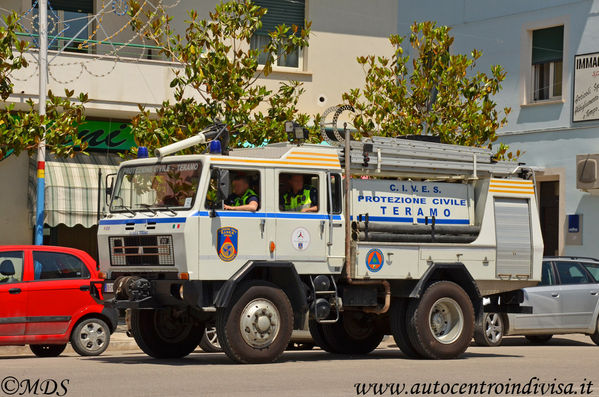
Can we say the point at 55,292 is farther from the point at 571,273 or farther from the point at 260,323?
the point at 571,273

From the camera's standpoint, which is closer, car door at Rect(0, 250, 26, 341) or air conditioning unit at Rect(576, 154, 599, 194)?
car door at Rect(0, 250, 26, 341)

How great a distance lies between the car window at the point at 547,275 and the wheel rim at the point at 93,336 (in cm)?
771

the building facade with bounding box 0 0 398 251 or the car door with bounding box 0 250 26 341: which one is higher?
the building facade with bounding box 0 0 398 251

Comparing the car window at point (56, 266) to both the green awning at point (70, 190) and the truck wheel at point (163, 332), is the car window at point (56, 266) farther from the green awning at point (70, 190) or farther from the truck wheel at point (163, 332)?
the green awning at point (70, 190)

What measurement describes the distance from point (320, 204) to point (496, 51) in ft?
63.1

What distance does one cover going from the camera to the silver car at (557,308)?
2012cm

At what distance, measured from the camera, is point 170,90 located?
973 inches

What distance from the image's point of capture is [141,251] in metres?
14.2

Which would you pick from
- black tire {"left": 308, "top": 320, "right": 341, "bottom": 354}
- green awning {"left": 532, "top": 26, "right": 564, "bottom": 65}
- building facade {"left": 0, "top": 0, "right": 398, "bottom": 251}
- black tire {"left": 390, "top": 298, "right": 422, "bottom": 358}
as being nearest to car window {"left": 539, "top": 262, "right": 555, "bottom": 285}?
black tire {"left": 308, "top": 320, "right": 341, "bottom": 354}

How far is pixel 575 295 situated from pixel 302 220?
7.82 meters

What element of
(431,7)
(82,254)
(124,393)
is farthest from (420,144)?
(431,7)

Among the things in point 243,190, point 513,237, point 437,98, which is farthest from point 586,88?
point 243,190

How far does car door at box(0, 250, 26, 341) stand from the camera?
16297mm

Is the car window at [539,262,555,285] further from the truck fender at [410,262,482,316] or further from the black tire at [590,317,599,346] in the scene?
the truck fender at [410,262,482,316]
